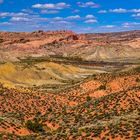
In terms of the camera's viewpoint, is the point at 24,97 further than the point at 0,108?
Yes

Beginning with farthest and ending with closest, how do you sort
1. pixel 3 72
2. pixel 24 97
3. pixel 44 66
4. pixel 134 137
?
pixel 44 66, pixel 3 72, pixel 24 97, pixel 134 137

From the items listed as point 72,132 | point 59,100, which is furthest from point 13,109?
point 72,132

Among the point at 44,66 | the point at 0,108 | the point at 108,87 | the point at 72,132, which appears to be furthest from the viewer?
the point at 44,66

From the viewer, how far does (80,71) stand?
14950cm

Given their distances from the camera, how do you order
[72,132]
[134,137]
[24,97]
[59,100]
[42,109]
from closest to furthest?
[134,137]
[72,132]
[42,109]
[24,97]
[59,100]

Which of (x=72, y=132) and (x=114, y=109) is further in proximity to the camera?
(x=114, y=109)

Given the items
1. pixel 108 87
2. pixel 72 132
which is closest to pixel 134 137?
pixel 72 132

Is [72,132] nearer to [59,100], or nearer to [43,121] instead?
[43,121]

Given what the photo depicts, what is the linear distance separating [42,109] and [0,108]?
21.9 ft

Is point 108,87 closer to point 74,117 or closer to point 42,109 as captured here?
point 42,109

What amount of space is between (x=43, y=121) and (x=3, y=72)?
3010 inches

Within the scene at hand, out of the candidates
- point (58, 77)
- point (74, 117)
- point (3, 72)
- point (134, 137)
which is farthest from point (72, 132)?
point (58, 77)

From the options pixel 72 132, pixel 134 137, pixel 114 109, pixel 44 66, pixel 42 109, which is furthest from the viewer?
pixel 44 66

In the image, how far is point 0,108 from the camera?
49781 millimetres
